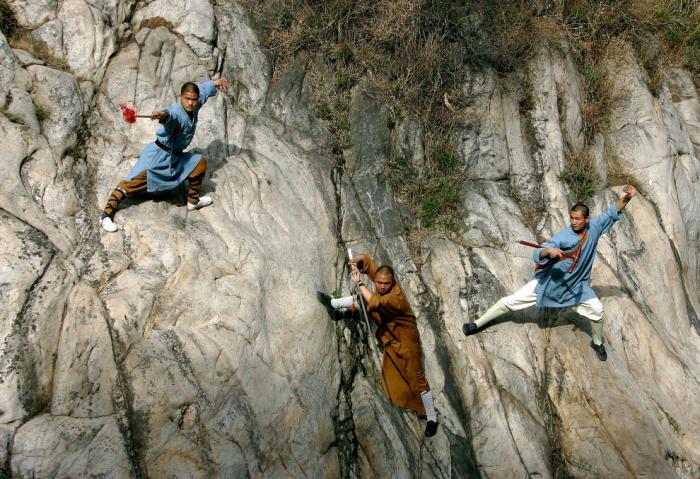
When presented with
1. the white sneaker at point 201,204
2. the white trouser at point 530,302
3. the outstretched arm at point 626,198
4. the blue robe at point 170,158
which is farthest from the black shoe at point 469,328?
the blue robe at point 170,158

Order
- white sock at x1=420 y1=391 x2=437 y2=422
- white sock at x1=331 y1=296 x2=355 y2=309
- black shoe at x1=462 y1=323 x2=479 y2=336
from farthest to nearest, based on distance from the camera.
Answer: black shoe at x1=462 y1=323 x2=479 y2=336, white sock at x1=331 y1=296 x2=355 y2=309, white sock at x1=420 y1=391 x2=437 y2=422

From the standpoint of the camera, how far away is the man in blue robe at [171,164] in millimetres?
5082

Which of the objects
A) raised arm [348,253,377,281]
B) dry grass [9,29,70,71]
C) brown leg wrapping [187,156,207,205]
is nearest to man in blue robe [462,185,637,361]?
raised arm [348,253,377,281]

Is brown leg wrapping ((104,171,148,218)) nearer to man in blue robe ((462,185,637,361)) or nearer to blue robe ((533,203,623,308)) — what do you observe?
man in blue robe ((462,185,637,361))

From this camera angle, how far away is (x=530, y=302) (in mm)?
6102

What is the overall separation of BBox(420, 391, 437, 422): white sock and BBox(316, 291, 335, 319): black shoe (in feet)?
3.93

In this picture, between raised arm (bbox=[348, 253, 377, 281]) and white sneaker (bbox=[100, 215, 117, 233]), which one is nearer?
white sneaker (bbox=[100, 215, 117, 233])

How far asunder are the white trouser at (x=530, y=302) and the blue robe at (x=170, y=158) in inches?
146

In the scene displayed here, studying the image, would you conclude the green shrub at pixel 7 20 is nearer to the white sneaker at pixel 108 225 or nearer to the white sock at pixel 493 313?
the white sneaker at pixel 108 225

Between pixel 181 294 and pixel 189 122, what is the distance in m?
1.70

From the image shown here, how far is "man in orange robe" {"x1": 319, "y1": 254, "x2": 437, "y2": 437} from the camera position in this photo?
17.1 ft

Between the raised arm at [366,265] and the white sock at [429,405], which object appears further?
the raised arm at [366,265]

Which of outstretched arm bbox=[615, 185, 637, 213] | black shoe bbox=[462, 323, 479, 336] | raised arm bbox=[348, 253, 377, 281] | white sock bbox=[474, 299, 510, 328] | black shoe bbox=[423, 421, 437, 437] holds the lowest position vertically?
black shoe bbox=[423, 421, 437, 437]

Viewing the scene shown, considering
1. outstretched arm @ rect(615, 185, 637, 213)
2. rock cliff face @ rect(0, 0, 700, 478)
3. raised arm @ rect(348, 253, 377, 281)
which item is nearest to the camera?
rock cliff face @ rect(0, 0, 700, 478)
